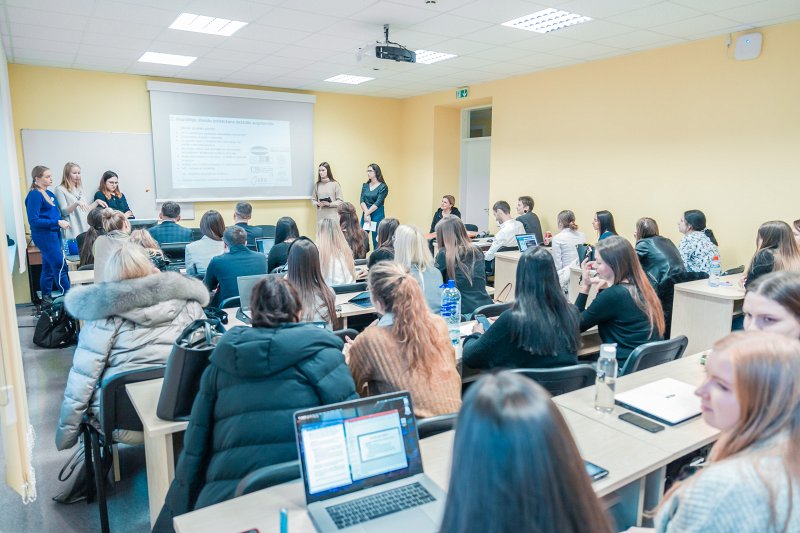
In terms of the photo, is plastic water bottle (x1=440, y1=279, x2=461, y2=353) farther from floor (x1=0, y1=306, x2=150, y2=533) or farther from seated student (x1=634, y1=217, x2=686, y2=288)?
seated student (x1=634, y1=217, x2=686, y2=288)

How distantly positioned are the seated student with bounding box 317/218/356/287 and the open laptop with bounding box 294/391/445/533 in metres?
2.78

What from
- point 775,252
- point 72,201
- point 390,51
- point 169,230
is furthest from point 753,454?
point 72,201

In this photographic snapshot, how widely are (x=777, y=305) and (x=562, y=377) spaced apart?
0.85m

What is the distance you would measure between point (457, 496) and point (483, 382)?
0.55 feet

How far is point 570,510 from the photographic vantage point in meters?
0.77

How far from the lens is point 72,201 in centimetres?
671

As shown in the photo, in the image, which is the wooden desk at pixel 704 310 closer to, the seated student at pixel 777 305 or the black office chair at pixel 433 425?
the seated student at pixel 777 305

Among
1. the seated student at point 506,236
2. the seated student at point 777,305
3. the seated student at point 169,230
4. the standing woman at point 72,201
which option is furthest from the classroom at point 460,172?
the standing woman at point 72,201

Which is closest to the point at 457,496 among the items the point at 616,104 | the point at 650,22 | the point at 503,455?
the point at 503,455

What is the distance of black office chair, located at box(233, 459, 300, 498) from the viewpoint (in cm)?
154

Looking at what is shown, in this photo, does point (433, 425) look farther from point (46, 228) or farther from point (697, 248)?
point (46, 228)

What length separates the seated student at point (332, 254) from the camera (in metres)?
4.25

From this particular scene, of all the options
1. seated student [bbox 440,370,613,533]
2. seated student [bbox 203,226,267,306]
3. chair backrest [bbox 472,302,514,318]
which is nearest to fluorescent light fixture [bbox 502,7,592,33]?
chair backrest [bbox 472,302,514,318]

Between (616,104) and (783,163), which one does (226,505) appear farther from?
(616,104)
